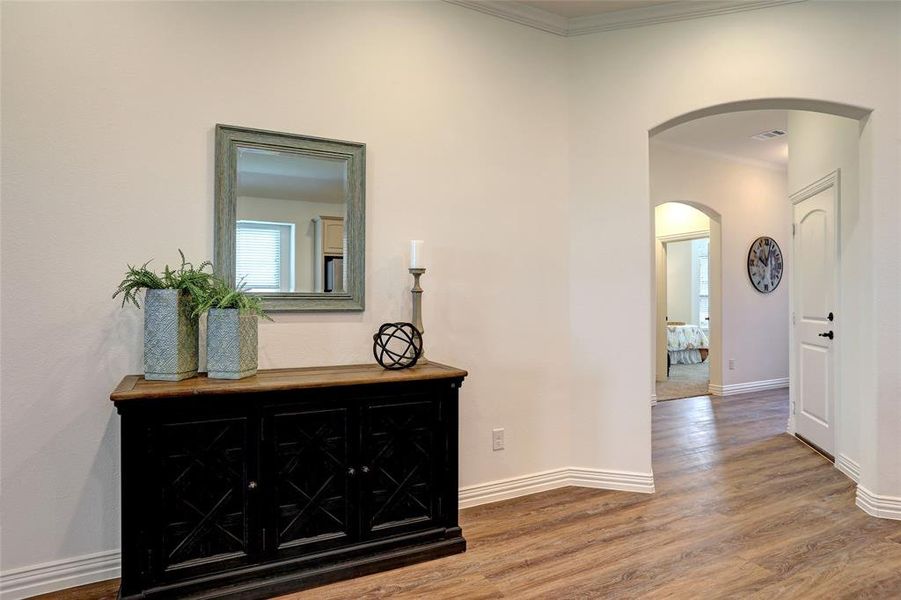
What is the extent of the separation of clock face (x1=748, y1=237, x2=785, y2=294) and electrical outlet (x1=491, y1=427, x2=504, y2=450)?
195 inches

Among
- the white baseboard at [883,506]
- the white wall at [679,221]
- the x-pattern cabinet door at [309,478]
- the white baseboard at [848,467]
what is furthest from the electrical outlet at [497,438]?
the white wall at [679,221]

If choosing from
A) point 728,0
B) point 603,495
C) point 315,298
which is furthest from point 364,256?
point 728,0

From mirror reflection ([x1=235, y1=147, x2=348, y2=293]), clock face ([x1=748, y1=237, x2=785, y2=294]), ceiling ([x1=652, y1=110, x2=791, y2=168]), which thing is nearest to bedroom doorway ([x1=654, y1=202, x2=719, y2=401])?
clock face ([x1=748, y1=237, x2=785, y2=294])

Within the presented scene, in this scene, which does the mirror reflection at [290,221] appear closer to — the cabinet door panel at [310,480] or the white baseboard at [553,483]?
the cabinet door panel at [310,480]

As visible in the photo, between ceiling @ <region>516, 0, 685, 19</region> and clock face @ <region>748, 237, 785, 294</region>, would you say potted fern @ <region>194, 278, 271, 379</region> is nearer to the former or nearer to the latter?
ceiling @ <region>516, 0, 685, 19</region>

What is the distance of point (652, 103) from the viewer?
3115 mm

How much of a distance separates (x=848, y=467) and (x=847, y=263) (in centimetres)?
133

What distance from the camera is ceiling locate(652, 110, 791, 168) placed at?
495cm

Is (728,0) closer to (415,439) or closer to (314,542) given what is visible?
(415,439)

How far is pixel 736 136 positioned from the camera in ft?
18.1

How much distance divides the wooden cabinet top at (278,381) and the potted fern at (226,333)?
0.05 m

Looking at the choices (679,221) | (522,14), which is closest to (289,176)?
(522,14)

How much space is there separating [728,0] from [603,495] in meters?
2.97

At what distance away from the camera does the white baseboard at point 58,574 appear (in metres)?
2.01
